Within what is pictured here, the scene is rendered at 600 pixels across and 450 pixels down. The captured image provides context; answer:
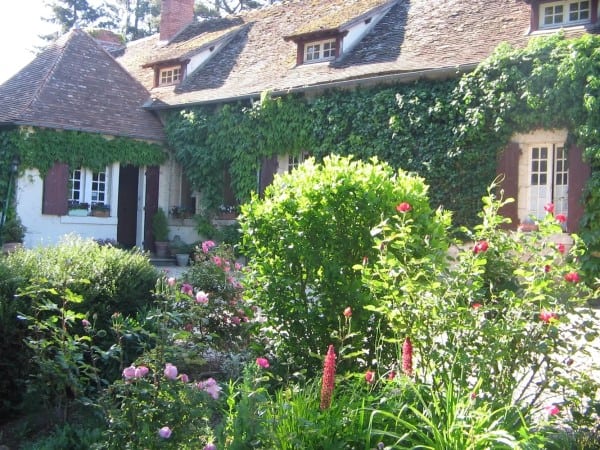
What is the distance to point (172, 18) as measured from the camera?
23.4 m

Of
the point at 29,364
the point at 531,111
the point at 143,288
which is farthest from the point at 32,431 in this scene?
A: the point at 531,111

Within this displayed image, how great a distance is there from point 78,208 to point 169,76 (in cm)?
563

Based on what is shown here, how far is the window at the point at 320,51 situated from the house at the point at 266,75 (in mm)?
29

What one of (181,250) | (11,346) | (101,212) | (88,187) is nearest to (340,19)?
(181,250)

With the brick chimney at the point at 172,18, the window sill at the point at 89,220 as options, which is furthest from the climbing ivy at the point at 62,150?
the brick chimney at the point at 172,18

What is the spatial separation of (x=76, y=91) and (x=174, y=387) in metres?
15.4

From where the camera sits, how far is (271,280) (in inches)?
197

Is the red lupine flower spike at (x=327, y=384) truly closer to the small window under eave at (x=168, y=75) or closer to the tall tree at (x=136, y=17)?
the small window under eave at (x=168, y=75)

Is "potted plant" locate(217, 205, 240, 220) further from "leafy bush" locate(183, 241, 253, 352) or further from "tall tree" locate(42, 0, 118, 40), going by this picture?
"tall tree" locate(42, 0, 118, 40)

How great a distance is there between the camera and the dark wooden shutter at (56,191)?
16203 millimetres

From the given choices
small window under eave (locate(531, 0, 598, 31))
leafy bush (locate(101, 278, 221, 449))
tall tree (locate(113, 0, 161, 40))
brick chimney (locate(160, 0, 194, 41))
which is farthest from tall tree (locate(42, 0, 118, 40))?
leafy bush (locate(101, 278, 221, 449))

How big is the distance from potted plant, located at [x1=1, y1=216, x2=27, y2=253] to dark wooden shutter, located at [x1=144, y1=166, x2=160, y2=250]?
341cm

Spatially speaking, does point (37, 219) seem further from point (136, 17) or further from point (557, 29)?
point (136, 17)

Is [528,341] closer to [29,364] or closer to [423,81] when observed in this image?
[29,364]
